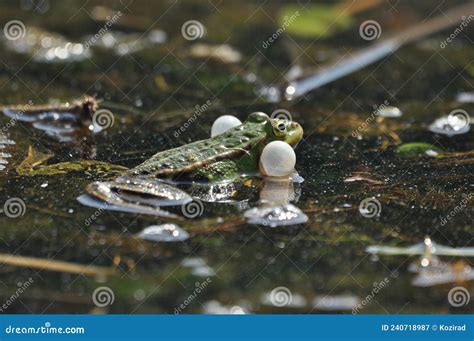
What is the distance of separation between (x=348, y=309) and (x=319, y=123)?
3574mm

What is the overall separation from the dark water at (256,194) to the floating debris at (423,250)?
0.23 ft

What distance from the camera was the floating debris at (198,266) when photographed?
605cm

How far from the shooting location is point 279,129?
7.68 m

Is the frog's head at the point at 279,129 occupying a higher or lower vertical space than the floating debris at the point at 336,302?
higher

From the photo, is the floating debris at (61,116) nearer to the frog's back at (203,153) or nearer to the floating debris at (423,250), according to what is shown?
the frog's back at (203,153)

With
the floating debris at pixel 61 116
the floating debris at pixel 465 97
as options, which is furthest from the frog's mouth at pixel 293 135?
the floating debris at pixel 465 97

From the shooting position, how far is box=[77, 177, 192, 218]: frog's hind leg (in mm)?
6586

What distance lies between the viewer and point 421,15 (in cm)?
1314

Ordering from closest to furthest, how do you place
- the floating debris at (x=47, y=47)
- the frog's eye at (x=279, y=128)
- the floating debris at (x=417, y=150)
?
the frog's eye at (x=279, y=128), the floating debris at (x=417, y=150), the floating debris at (x=47, y=47)

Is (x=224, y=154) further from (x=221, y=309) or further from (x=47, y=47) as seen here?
(x=47, y=47)

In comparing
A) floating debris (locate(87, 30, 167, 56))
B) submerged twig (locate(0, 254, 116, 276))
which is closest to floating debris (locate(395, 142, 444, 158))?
submerged twig (locate(0, 254, 116, 276))

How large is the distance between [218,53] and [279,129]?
13.3ft

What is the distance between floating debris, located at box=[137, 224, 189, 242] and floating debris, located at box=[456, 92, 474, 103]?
4.71m

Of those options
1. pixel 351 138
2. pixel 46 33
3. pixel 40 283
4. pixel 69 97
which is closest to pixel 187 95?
pixel 69 97
